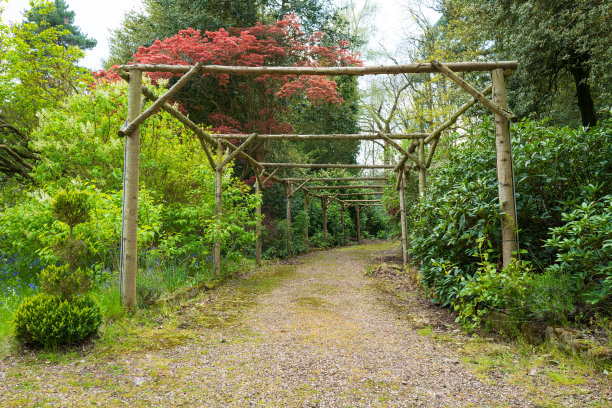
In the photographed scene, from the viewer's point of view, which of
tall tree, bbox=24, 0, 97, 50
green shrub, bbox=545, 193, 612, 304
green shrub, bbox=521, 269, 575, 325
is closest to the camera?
green shrub, bbox=545, 193, 612, 304

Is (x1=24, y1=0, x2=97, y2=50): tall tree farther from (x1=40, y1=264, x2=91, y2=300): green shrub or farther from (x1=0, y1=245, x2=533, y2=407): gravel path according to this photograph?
(x1=0, y1=245, x2=533, y2=407): gravel path

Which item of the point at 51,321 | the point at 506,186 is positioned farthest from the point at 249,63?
the point at 51,321

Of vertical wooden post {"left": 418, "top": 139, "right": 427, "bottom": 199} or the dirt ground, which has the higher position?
vertical wooden post {"left": 418, "top": 139, "right": 427, "bottom": 199}

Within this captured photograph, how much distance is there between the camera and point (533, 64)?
852 centimetres

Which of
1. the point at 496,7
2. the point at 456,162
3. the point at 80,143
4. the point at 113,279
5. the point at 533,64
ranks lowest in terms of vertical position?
the point at 113,279

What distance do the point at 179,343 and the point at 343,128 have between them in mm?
12102

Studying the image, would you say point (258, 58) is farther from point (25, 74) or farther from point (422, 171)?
point (422, 171)

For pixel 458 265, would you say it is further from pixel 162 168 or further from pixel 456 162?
pixel 162 168

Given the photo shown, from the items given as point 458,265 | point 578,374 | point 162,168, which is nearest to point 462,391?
point 578,374

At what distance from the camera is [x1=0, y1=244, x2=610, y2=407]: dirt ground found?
2.33 metres

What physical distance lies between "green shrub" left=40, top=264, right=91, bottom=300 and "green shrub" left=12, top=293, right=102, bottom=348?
5 cm

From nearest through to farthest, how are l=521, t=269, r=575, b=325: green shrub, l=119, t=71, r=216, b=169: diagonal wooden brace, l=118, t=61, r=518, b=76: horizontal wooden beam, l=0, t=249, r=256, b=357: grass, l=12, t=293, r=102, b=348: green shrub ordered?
l=12, t=293, r=102, b=348: green shrub < l=521, t=269, r=575, b=325: green shrub < l=0, t=249, r=256, b=357: grass < l=118, t=61, r=518, b=76: horizontal wooden beam < l=119, t=71, r=216, b=169: diagonal wooden brace

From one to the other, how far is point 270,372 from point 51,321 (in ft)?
5.86


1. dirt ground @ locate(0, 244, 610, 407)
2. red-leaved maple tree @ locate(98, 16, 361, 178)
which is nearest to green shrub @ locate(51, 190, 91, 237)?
dirt ground @ locate(0, 244, 610, 407)
